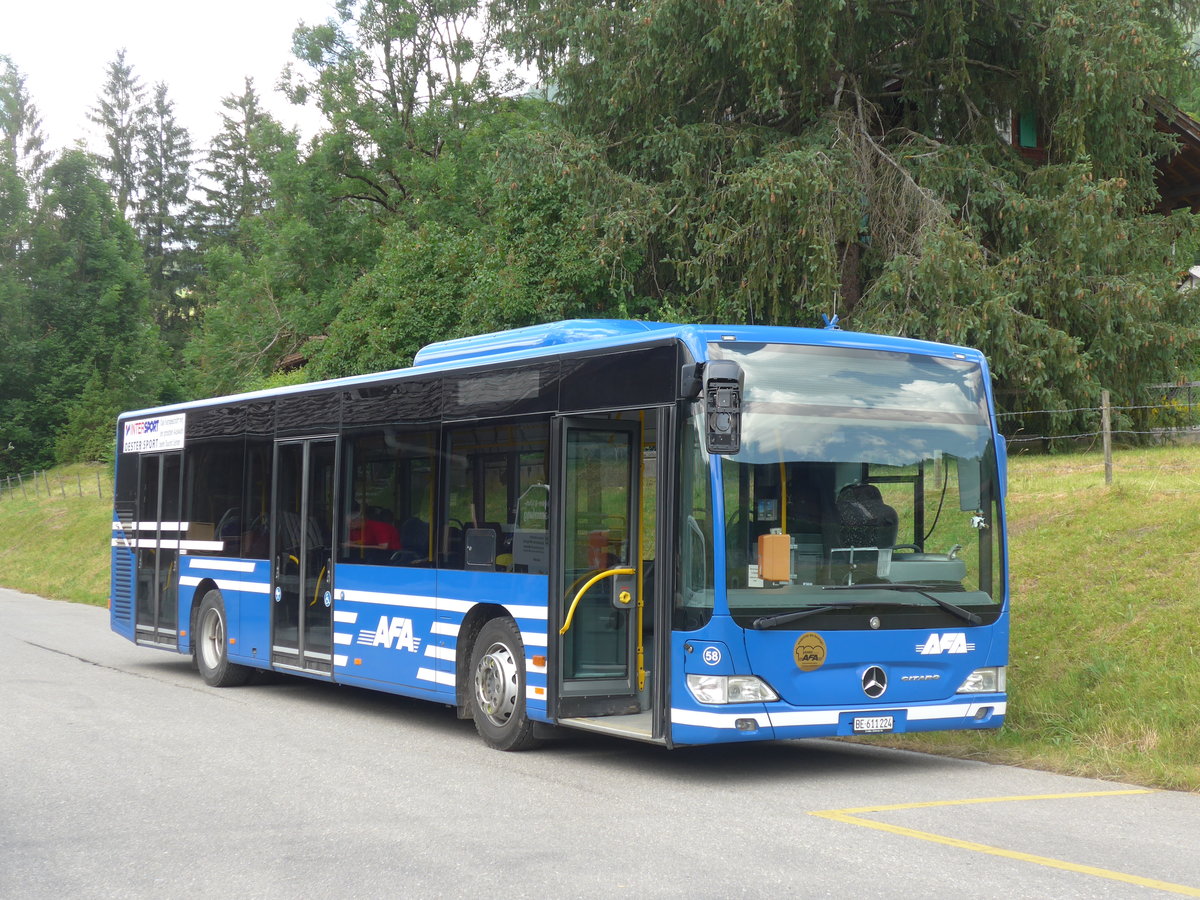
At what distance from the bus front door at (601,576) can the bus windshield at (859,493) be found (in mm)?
1092

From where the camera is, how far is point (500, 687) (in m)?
10.7

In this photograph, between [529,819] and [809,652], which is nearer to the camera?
[529,819]

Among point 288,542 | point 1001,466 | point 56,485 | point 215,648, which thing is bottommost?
point 215,648

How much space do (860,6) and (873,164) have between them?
2618mm

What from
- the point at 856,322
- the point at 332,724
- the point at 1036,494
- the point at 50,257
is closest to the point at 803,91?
the point at 856,322

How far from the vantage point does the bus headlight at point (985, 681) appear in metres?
9.79

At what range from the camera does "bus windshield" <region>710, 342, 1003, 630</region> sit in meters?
9.13

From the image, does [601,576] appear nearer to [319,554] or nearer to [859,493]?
[859,493]

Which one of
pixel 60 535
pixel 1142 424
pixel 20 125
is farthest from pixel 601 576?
pixel 20 125

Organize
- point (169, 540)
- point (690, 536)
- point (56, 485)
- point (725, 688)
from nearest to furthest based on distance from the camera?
point (725, 688)
point (690, 536)
point (169, 540)
point (56, 485)

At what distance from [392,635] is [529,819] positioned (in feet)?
15.1

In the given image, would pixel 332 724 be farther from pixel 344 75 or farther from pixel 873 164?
pixel 344 75

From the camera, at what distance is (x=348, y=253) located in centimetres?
4516

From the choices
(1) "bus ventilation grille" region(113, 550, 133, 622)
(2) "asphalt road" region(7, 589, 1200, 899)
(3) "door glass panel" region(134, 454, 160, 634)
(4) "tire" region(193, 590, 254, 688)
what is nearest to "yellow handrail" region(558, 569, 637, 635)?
(2) "asphalt road" region(7, 589, 1200, 899)
